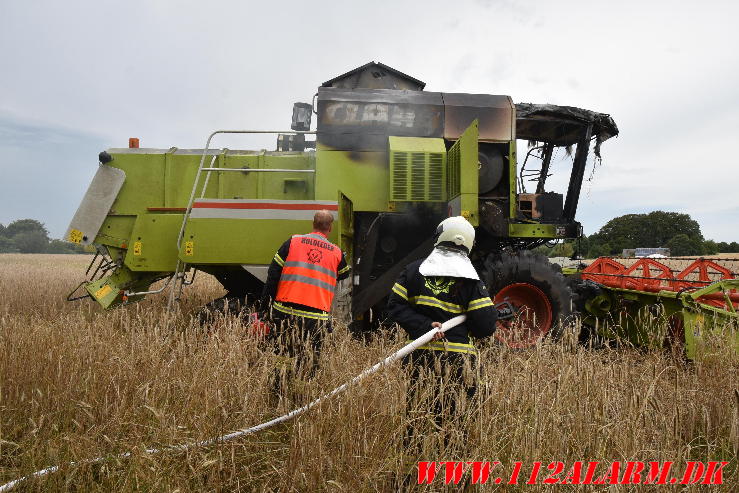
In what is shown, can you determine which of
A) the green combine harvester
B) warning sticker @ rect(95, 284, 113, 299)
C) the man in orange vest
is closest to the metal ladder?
the green combine harvester

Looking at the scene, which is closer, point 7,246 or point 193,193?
point 193,193

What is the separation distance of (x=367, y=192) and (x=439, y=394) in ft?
12.1

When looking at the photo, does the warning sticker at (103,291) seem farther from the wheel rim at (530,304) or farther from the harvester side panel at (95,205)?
the wheel rim at (530,304)

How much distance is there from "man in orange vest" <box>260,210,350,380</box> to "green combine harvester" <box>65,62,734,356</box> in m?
1.56

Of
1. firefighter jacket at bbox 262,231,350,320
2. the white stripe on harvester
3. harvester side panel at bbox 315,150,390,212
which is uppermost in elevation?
harvester side panel at bbox 315,150,390,212

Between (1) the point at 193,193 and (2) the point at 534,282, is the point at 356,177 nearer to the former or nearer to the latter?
(1) the point at 193,193

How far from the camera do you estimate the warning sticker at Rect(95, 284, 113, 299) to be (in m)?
5.13

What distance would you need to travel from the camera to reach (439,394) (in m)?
2.18

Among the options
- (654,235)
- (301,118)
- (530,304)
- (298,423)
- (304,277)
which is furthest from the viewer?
(654,235)

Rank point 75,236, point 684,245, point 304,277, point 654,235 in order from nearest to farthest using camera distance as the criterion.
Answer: point 304,277 → point 75,236 → point 684,245 → point 654,235

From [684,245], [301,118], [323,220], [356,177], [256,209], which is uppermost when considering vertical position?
[301,118]

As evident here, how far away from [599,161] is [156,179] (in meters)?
5.85

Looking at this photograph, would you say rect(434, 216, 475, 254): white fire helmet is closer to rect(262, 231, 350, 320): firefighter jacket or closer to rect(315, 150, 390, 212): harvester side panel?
rect(262, 231, 350, 320): firefighter jacket

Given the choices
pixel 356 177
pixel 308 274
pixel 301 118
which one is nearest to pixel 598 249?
pixel 301 118
